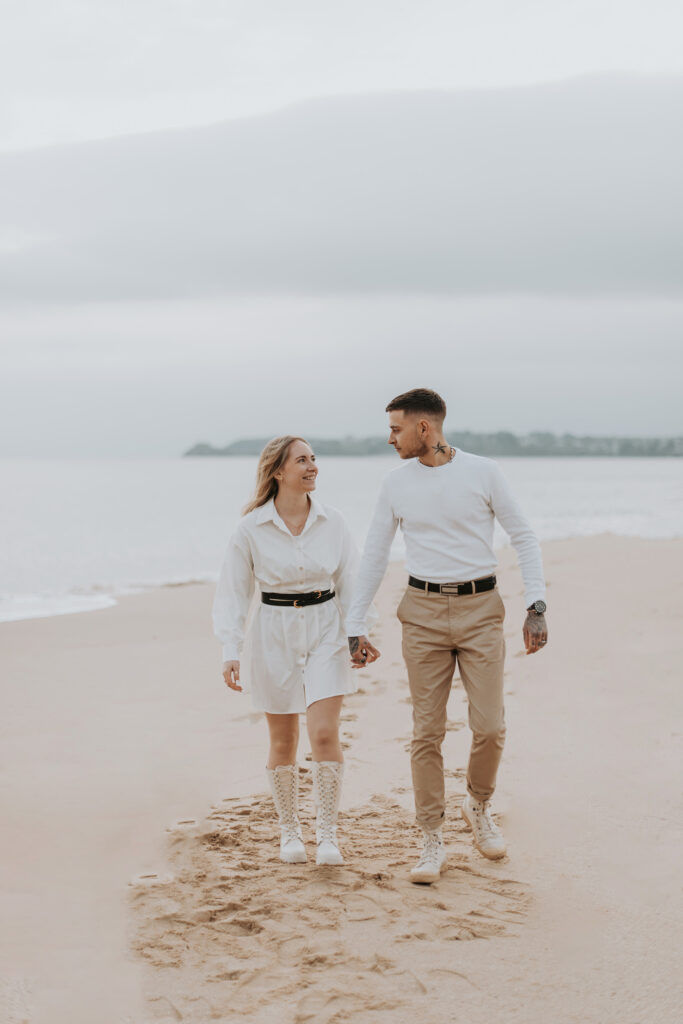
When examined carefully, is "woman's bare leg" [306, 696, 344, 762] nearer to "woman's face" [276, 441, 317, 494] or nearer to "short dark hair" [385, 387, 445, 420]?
"woman's face" [276, 441, 317, 494]

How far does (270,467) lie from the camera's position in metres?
4.66

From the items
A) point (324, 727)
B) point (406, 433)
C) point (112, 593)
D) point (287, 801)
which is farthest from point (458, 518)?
point (112, 593)

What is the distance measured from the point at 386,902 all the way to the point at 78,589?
1637cm

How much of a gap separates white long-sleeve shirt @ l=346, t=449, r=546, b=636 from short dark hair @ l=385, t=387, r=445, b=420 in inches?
9.5

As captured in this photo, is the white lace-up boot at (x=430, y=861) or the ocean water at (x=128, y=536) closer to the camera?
the white lace-up boot at (x=430, y=861)

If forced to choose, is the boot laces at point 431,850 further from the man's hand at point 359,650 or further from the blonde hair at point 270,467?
the blonde hair at point 270,467

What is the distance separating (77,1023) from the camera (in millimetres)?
3287

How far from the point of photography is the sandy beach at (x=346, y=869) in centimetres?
340

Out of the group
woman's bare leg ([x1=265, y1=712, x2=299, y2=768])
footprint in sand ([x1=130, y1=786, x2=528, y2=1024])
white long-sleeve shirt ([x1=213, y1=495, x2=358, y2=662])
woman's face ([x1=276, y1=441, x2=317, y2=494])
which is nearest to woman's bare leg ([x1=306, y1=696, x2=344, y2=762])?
woman's bare leg ([x1=265, y1=712, x2=299, y2=768])

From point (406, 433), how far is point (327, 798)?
1.76 meters

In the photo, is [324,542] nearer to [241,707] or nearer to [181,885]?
[181,885]

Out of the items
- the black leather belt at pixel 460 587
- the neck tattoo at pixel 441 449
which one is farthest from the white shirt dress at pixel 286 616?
the neck tattoo at pixel 441 449

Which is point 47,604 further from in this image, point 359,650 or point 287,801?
point 359,650

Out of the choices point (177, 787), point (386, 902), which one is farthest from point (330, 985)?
point (177, 787)
